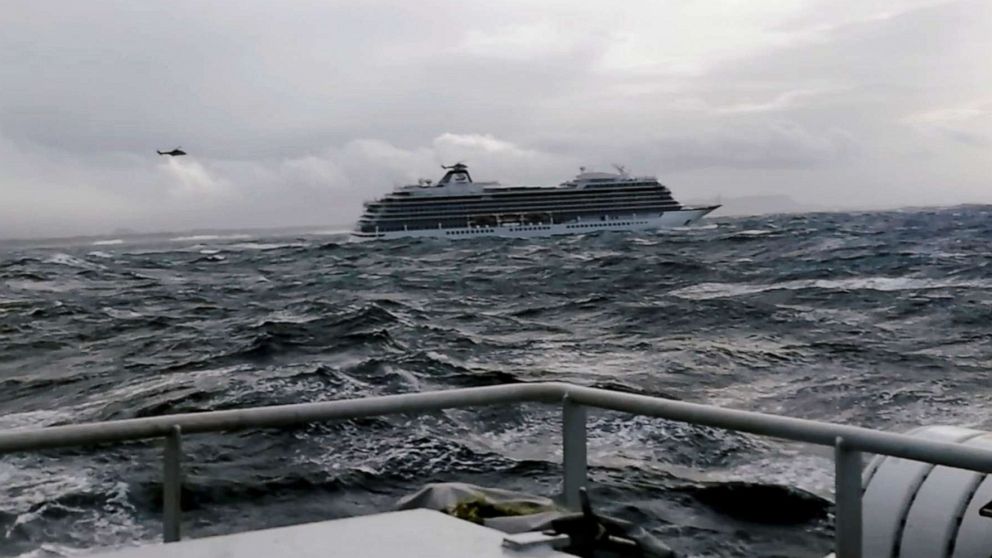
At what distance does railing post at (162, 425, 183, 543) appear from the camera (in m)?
2.76

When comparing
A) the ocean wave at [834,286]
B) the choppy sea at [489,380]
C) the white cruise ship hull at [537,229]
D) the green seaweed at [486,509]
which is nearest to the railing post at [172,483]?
the green seaweed at [486,509]

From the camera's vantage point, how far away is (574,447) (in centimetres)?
317

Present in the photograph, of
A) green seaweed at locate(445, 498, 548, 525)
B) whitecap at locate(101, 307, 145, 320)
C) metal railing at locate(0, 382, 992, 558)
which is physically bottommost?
whitecap at locate(101, 307, 145, 320)

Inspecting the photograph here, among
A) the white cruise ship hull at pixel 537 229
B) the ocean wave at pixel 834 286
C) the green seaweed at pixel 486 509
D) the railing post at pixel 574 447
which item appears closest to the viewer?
the railing post at pixel 574 447

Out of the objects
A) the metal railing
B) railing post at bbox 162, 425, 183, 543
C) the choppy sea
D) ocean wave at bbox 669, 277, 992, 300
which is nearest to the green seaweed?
the metal railing

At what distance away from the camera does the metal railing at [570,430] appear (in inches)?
94.5

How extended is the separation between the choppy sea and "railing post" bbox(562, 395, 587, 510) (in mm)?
5011

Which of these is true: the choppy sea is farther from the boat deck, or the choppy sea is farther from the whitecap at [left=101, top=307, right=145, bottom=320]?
the boat deck

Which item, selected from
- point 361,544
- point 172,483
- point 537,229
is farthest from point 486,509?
point 537,229

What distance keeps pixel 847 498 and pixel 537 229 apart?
95.9 m

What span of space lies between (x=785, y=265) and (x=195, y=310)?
25.2 m

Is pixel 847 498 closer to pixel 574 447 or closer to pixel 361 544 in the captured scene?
pixel 574 447

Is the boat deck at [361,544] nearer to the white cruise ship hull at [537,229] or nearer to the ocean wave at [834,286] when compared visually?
the ocean wave at [834,286]

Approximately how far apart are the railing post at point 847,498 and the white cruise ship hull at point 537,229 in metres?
93.8
